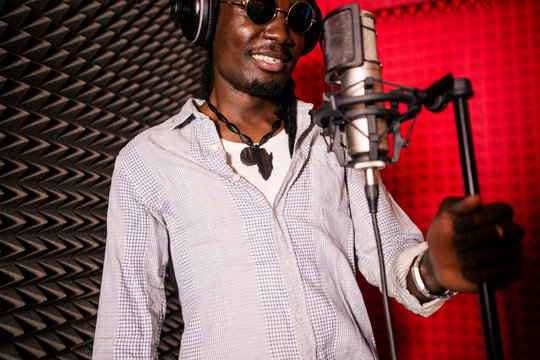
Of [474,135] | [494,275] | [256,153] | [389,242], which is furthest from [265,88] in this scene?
[474,135]

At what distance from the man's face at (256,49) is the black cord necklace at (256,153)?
0.13m

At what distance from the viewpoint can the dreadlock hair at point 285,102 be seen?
118cm

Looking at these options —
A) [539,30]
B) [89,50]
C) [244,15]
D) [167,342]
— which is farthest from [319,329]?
[539,30]

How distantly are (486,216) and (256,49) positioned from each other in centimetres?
84

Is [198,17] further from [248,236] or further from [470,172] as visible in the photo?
[470,172]

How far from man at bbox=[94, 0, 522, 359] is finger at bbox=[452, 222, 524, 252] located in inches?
9.5

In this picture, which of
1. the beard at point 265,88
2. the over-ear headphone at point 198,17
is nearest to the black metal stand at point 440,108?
the beard at point 265,88

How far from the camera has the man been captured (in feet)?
2.99

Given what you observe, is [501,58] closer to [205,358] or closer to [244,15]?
[244,15]

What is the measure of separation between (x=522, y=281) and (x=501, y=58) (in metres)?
0.98

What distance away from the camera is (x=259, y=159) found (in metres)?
1.10

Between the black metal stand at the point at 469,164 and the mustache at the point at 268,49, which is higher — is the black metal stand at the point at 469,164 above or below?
below

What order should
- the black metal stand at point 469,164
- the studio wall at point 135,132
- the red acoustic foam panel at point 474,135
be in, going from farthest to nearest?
the red acoustic foam panel at point 474,135
the studio wall at point 135,132
the black metal stand at point 469,164

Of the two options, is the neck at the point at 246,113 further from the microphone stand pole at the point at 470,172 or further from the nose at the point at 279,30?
the microphone stand pole at the point at 470,172
